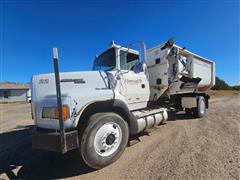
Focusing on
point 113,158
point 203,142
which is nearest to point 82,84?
point 113,158

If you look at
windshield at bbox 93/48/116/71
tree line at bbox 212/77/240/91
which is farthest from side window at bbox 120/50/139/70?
tree line at bbox 212/77/240/91

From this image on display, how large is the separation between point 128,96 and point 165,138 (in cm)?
177

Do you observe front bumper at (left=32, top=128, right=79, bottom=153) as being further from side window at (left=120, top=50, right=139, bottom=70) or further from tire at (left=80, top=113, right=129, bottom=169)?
side window at (left=120, top=50, right=139, bottom=70)

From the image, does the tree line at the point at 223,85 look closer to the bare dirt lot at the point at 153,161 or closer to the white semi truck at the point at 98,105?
the bare dirt lot at the point at 153,161

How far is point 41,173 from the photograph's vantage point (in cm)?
339

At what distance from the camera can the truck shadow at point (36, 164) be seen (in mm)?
3354

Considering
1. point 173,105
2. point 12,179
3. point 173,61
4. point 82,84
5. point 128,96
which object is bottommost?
point 12,179

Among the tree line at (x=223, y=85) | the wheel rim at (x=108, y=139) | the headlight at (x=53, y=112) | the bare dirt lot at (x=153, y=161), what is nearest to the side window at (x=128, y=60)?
the wheel rim at (x=108, y=139)

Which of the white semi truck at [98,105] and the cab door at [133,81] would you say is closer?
the white semi truck at [98,105]

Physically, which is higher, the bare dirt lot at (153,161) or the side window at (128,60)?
the side window at (128,60)

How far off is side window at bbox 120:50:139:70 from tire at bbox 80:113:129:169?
5.09ft

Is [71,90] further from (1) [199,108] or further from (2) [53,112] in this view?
(1) [199,108]

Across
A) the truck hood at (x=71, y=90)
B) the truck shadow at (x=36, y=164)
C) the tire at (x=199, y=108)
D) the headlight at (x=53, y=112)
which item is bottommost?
the truck shadow at (x=36, y=164)

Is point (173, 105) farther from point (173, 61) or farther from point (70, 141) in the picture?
point (70, 141)
